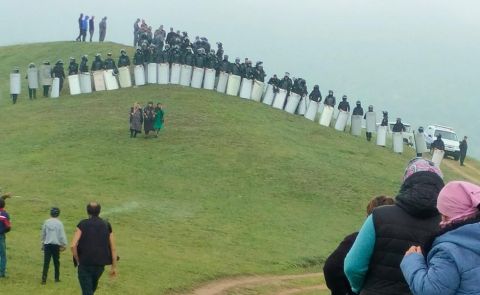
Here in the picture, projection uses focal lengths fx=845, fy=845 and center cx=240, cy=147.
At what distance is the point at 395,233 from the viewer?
662 centimetres

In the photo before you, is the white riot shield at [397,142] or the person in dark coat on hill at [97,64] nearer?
the white riot shield at [397,142]

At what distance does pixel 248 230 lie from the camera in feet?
87.9

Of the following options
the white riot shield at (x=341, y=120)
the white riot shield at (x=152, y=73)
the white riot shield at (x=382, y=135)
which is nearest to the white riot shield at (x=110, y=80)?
the white riot shield at (x=152, y=73)

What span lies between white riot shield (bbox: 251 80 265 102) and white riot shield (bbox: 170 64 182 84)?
14.5 ft

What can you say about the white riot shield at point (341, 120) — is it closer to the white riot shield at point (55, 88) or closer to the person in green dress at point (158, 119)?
the person in green dress at point (158, 119)

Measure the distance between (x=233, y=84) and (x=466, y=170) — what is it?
14026mm

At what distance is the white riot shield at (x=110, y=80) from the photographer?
4862 centimetres

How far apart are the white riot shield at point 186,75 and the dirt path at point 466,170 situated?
15369 millimetres

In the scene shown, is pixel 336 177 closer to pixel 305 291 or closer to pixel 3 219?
pixel 305 291

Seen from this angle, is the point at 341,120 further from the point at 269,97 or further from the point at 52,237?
the point at 52,237

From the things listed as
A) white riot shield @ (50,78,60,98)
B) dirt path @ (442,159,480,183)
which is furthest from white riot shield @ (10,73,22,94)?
dirt path @ (442,159,480,183)

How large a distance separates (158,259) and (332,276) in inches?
573

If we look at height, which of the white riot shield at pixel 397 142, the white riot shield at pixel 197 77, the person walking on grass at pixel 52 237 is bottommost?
the white riot shield at pixel 397 142

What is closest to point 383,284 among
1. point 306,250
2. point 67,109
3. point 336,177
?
point 306,250
